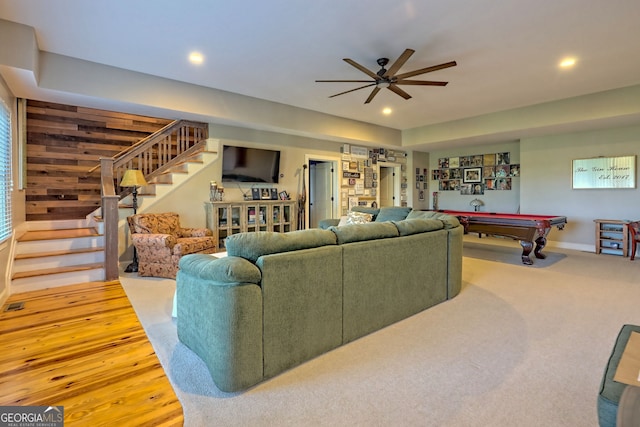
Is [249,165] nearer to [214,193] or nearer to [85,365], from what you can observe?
[214,193]

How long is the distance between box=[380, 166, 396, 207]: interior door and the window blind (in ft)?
24.9

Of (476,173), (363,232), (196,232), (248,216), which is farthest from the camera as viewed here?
(476,173)

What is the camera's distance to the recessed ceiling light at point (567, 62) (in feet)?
12.8

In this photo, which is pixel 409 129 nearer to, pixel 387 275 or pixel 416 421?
pixel 387 275

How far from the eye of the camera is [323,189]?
25.6 feet

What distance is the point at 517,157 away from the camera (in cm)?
749

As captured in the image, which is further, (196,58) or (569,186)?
(569,186)

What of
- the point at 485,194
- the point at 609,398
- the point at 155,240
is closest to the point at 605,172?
the point at 485,194

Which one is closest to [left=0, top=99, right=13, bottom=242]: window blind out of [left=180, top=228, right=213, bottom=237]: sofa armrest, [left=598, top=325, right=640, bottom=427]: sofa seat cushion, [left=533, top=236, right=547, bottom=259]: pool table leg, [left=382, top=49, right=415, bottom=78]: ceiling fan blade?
[left=180, top=228, right=213, bottom=237]: sofa armrest

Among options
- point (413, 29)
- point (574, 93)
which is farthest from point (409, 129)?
point (413, 29)

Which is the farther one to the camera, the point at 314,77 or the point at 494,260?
the point at 494,260

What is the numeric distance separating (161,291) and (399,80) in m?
3.77

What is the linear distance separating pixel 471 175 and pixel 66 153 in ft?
29.2

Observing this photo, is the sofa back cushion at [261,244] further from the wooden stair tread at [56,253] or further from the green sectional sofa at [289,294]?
the wooden stair tread at [56,253]
